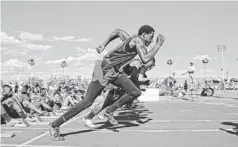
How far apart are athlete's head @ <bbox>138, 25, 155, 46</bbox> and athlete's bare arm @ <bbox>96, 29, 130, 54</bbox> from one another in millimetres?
442

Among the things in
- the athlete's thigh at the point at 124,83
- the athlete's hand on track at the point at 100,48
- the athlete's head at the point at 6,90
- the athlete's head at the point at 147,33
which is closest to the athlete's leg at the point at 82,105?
the athlete's thigh at the point at 124,83

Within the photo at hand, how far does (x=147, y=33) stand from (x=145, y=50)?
23.1 inches

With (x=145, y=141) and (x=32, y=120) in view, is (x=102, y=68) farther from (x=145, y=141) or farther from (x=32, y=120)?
(x=32, y=120)

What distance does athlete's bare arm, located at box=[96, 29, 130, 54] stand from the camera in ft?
20.6

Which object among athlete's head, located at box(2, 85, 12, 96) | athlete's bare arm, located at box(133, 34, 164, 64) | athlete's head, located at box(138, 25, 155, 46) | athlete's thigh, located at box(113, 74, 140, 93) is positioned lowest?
athlete's head, located at box(2, 85, 12, 96)

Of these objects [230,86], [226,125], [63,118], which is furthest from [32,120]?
[230,86]

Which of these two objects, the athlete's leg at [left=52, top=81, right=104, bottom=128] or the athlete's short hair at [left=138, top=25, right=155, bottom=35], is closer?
the athlete's leg at [left=52, top=81, right=104, bottom=128]

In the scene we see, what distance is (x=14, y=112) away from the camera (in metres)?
7.86

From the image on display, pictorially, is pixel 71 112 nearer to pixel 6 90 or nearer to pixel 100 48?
pixel 100 48

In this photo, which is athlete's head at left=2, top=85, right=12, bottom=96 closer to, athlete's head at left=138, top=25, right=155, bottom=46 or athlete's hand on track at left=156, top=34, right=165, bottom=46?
athlete's head at left=138, top=25, right=155, bottom=46

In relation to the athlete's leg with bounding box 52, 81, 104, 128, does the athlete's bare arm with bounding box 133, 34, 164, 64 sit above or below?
above

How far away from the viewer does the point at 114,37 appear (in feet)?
21.4

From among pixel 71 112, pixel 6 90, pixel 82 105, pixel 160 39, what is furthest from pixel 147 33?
pixel 6 90

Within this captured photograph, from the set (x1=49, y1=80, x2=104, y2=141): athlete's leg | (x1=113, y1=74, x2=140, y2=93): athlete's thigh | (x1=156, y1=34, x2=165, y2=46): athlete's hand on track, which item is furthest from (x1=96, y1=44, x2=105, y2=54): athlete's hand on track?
(x1=156, y1=34, x2=165, y2=46): athlete's hand on track
